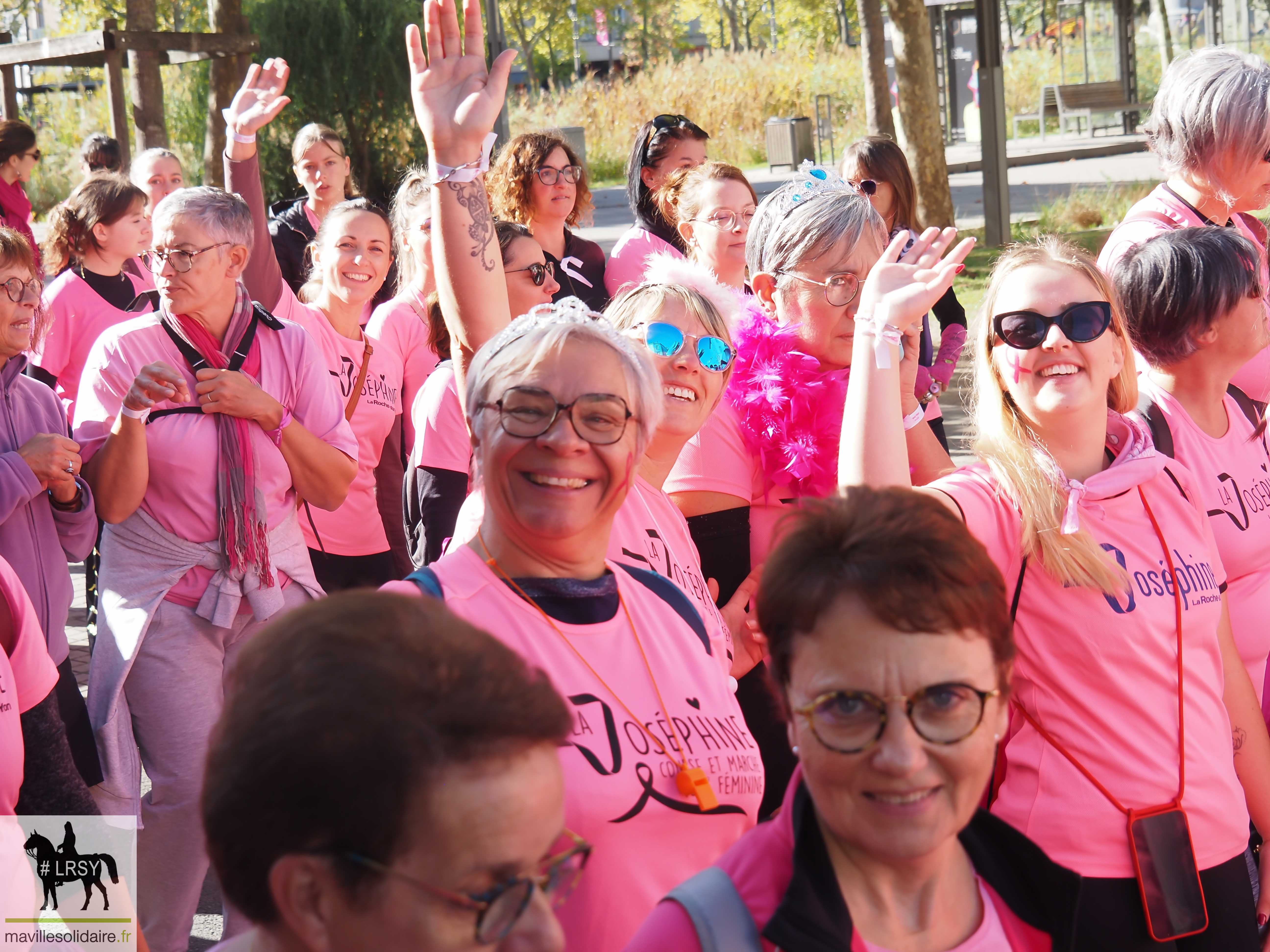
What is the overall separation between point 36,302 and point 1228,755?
3246 millimetres

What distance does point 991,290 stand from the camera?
2.71 meters

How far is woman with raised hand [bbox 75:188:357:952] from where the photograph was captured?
3.45 metres

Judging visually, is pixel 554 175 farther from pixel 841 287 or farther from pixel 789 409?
pixel 789 409

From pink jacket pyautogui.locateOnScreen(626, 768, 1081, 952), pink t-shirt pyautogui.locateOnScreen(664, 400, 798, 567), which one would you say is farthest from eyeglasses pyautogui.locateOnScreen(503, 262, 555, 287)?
pink jacket pyautogui.locateOnScreen(626, 768, 1081, 952)

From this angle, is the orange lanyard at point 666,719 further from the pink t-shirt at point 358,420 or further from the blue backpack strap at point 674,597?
the pink t-shirt at point 358,420

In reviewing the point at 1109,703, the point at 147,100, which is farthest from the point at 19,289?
the point at 147,100

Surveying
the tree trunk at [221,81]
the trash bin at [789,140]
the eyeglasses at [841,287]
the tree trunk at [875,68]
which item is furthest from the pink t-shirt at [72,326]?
the trash bin at [789,140]

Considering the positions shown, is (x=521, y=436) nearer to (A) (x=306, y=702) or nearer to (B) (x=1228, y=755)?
(A) (x=306, y=702)

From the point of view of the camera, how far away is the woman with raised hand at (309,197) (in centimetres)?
687

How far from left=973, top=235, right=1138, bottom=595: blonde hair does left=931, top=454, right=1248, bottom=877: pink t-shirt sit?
3 cm

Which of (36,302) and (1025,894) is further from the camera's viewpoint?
(36,302)

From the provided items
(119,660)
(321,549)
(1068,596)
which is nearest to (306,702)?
(1068,596)

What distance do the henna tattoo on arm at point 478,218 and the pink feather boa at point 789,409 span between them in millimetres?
724

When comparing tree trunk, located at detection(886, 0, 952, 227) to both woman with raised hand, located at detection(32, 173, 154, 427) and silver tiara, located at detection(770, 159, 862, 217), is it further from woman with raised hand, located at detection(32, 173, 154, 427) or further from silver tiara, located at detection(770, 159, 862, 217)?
silver tiara, located at detection(770, 159, 862, 217)
